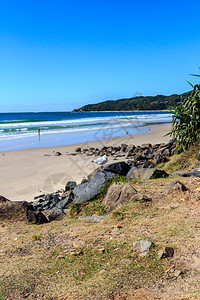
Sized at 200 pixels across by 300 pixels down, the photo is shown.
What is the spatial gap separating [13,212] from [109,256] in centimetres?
292

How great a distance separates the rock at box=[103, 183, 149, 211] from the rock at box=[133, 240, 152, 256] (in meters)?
1.74

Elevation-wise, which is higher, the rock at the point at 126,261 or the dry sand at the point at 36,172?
the rock at the point at 126,261

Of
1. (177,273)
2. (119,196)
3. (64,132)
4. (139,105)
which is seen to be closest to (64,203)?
(119,196)

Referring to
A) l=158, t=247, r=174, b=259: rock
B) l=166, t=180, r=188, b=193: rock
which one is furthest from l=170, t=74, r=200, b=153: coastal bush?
l=158, t=247, r=174, b=259: rock

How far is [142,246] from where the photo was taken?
3584mm

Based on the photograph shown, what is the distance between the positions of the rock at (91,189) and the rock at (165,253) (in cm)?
321

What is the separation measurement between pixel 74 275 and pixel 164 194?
2910 mm

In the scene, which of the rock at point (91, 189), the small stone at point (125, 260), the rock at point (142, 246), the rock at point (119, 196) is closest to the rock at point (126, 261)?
the small stone at point (125, 260)

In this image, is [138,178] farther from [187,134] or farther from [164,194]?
[187,134]

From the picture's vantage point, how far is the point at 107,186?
6.55m

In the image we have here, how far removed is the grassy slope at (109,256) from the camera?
2885 millimetres

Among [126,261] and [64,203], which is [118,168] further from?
[126,261]

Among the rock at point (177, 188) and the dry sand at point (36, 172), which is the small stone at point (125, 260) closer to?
the rock at point (177, 188)

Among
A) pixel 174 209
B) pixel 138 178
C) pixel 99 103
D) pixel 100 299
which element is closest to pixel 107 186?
pixel 138 178
